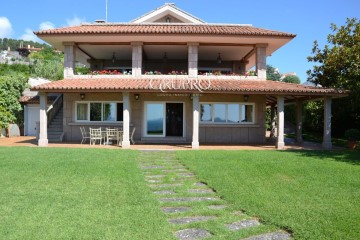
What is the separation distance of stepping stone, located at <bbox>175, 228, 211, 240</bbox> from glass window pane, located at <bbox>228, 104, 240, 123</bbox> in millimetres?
15043

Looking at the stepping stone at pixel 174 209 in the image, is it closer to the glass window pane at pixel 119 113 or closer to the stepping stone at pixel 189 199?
the stepping stone at pixel 189 199

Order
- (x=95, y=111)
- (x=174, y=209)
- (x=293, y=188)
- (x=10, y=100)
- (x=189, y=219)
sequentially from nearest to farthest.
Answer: (x=189, y=219) < (x=174, y=209) < (x=293, y=188) < (x=95, y=111) < (x=10, y=100)

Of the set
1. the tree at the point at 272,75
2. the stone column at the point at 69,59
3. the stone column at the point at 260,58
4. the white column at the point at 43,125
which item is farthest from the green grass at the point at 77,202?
the tree at the point at 272,75

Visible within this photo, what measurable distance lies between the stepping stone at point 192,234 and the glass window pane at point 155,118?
49.0 ft

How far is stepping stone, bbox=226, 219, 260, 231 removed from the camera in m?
5.55

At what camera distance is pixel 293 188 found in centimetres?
826

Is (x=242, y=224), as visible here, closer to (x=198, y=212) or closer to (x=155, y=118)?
(x=198, y=212)

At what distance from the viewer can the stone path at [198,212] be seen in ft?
17.2

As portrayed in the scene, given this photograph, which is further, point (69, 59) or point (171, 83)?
point (69, 59)

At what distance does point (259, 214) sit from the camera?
6.13m

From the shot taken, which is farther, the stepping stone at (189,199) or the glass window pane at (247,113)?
the glass window pane at (247,113)

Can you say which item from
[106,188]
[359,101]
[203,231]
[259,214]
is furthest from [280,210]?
[359,101]

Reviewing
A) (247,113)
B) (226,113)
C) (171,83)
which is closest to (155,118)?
(171,83)

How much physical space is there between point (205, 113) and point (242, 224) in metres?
14.7
